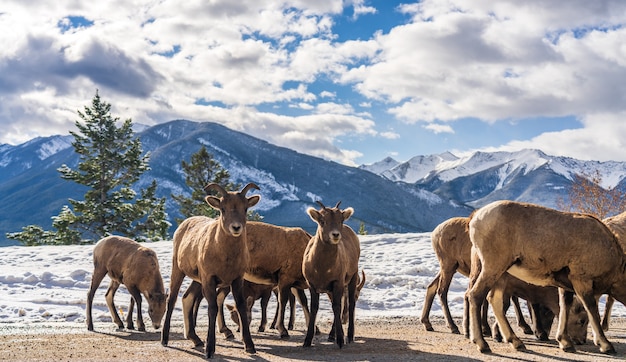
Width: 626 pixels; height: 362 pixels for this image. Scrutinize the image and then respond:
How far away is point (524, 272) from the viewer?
1062 centimetres

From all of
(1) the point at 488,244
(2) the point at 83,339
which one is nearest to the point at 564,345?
(1) the point at 488,244

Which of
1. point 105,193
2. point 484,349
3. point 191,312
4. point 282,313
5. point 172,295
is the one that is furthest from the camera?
point 105,193

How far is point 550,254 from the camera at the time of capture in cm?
1028

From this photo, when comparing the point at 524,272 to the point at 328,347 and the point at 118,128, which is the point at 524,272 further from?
the point at 118,128

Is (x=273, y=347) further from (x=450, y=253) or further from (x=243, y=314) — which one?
(x=450, y=253)

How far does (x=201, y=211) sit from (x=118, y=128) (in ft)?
34.8

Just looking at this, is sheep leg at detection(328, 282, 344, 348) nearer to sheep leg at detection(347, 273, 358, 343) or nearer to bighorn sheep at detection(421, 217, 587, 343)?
sheep leg at detection(347, 273, 358, 343)

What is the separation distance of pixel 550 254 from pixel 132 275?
10.0 metres

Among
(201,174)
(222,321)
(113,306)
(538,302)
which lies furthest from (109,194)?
(538,302)

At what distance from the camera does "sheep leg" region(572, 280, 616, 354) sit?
10.2 m

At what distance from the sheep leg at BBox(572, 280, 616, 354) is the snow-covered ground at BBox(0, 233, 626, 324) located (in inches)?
310

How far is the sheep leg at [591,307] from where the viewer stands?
403 inches

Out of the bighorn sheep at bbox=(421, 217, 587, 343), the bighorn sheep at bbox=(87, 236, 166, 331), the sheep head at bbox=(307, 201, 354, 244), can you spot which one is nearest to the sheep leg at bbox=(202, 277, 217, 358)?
the sheep head at bbox=(307, 201, 354, 244)

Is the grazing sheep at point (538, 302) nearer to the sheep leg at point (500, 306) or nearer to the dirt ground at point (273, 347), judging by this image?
the dirt ground at point (273, 347)
